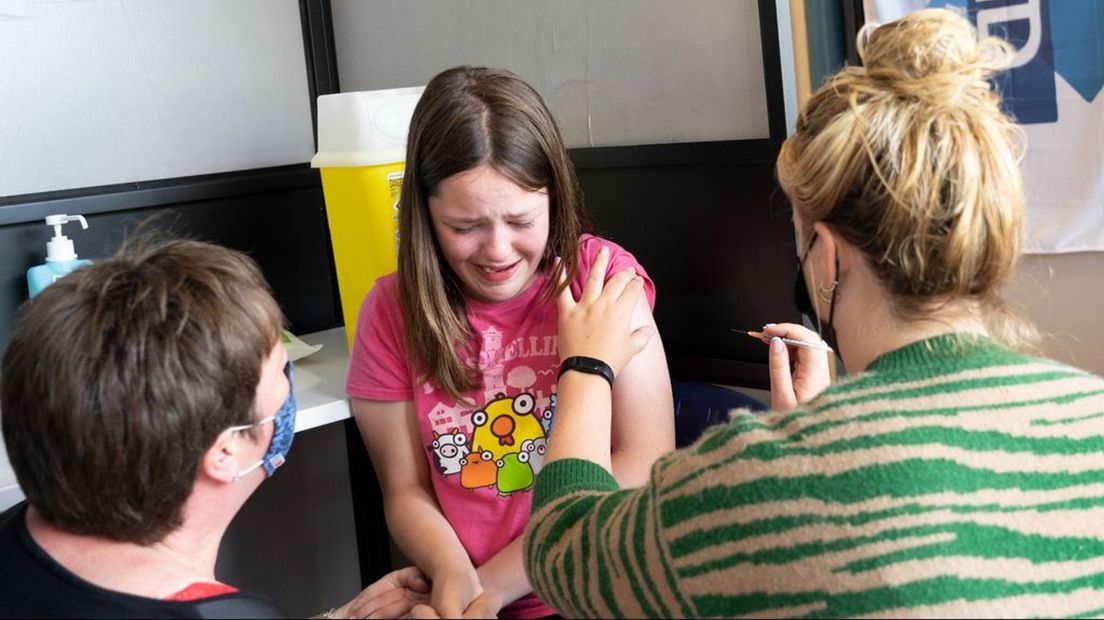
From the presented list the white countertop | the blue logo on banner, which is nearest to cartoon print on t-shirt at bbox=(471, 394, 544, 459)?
the white countertop

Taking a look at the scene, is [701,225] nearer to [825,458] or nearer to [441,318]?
[441,318]

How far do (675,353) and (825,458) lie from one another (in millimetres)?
1029

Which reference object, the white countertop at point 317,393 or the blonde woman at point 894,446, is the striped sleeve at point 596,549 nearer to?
the blonde woman at point 894,446

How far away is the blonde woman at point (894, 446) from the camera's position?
33.2 inches

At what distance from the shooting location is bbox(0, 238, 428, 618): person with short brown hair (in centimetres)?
92

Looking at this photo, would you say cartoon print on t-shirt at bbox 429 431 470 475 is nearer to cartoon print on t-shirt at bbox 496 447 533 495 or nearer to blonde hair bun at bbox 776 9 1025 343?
cartoon print on t-shirt at bbox 496 447 533 495

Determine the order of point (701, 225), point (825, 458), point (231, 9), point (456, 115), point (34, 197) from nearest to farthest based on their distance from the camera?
point (825, 458) → point (456, 115) → point (701, 225) → point (34, 197) → point (231, 9)

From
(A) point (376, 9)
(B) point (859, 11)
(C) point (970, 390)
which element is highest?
(A) point (376, 9)

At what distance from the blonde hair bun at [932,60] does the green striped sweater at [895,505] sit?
22 cm

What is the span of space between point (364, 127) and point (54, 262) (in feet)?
1.78

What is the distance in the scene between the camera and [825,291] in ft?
3.53

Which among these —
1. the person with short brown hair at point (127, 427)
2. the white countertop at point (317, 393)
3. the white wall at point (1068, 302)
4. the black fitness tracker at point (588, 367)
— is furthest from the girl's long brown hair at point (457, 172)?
the white wall at point (1068, 302)

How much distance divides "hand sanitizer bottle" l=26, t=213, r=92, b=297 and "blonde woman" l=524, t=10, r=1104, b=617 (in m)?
1.08

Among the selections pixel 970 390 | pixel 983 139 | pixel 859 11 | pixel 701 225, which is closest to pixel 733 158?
pixel 701 225
